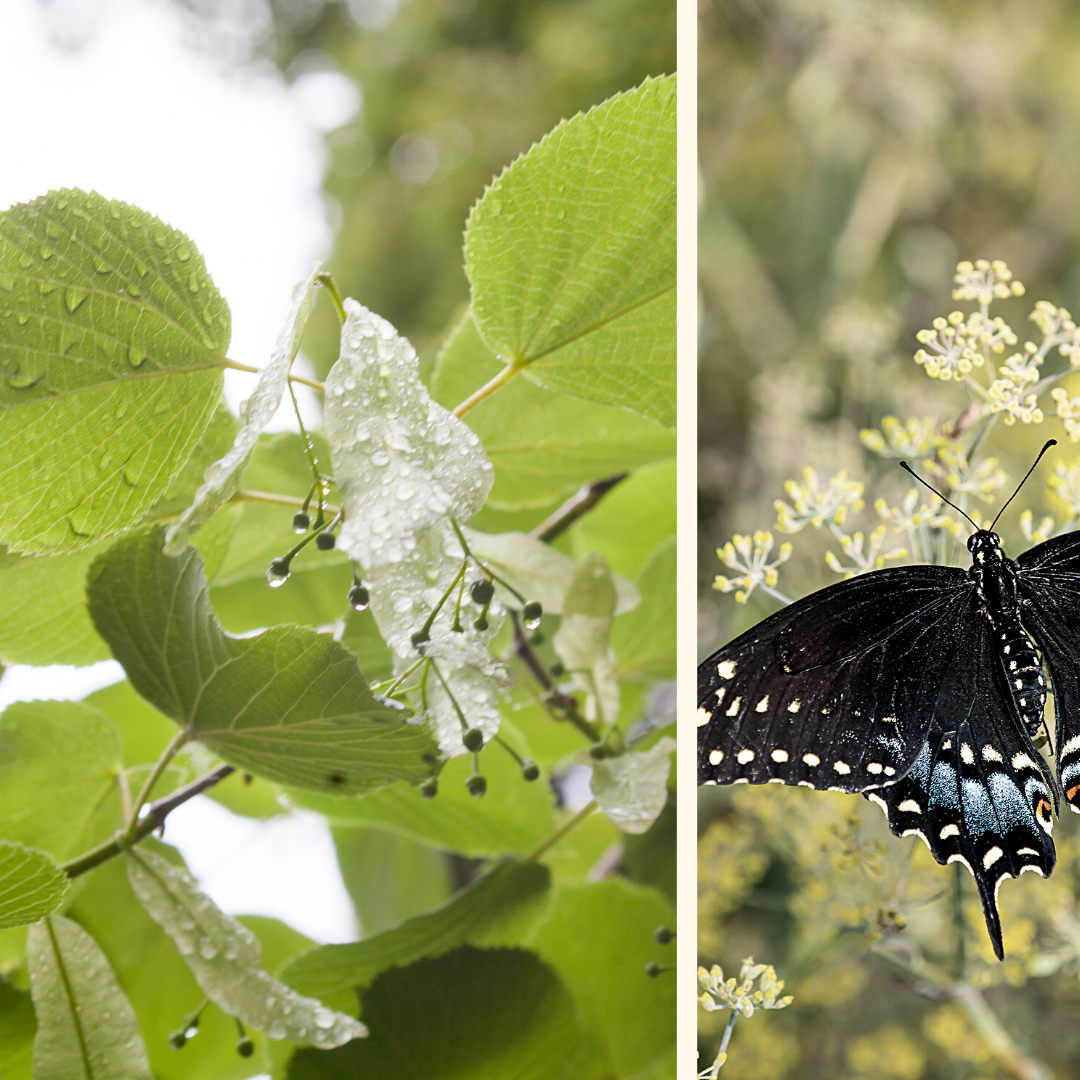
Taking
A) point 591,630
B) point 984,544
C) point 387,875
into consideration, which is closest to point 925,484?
point 984,544

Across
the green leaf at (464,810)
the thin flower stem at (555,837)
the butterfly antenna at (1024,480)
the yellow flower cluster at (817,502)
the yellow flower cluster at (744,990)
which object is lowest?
the yellow flower cluster at (744,990)

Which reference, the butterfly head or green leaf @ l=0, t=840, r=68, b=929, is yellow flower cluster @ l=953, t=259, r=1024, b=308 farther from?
green leaf @ l=0, t=840, r=68, b=929

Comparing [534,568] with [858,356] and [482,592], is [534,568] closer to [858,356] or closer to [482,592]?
[482,592]

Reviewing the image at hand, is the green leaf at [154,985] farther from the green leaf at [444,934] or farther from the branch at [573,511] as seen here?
the branch at [573,511]

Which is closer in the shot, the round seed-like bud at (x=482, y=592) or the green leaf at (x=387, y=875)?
the round seed-like bud at (x=482, y=592)

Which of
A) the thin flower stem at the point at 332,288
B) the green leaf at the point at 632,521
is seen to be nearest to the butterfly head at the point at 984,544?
the green leaf at the point at 632,521
